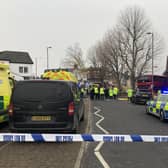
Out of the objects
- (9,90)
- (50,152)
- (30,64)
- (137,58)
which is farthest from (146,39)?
(50,152)

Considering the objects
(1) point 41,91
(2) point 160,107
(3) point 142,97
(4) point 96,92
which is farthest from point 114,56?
(1) point 41,91

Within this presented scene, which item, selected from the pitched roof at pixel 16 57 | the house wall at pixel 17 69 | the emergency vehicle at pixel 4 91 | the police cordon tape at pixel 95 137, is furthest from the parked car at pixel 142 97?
the pitched roof at pixel 16 57

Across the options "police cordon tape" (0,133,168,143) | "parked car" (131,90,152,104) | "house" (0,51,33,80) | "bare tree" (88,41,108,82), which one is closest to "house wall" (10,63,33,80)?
"house" (0,51,33,80)

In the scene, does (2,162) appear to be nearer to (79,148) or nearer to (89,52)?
(79,148)

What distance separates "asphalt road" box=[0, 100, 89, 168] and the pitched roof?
67.8m

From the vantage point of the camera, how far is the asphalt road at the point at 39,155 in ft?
20.7

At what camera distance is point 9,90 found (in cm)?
1153

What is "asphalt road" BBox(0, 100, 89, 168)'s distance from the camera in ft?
20.7

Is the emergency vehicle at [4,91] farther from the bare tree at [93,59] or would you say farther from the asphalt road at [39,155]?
the bare tree at [93,59]

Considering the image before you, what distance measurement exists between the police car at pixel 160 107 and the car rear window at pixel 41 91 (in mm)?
6551

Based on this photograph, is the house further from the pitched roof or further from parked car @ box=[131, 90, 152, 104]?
parked car @ box=[131, 90, 152, 104]

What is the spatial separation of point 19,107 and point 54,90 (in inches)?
41.8

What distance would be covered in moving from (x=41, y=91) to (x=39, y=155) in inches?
79.8

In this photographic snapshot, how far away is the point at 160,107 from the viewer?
1455 centimetres
